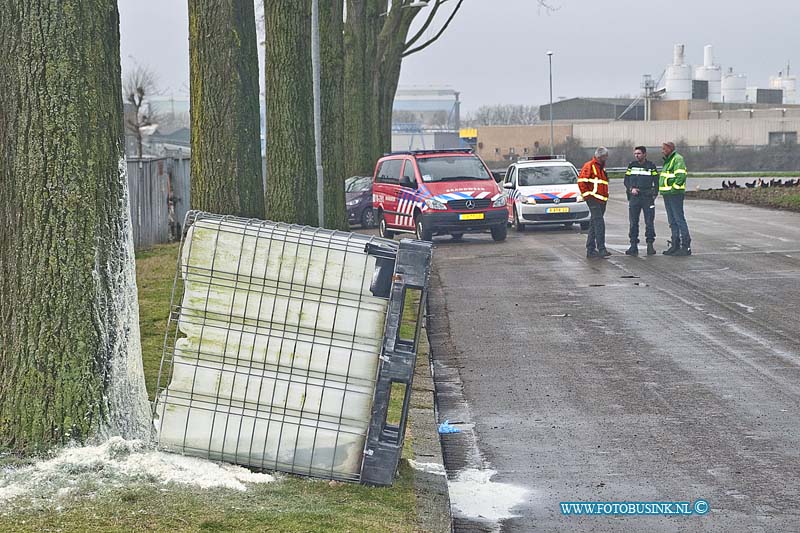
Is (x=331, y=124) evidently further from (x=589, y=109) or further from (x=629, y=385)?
(x=589, y=109)

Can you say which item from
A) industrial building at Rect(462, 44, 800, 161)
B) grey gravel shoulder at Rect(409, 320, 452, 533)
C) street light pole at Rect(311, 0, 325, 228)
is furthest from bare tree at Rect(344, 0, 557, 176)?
industrial building at Rect(462, 44, 800, 161)

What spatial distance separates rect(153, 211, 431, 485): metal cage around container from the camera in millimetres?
6324

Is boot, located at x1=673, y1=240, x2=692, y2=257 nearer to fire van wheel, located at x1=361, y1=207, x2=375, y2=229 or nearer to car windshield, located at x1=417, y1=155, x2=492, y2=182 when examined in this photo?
car windshield, located at x1=417, y1=155, x2=492, y2=182

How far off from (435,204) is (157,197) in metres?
6.18

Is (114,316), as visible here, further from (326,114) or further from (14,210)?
(326,114)

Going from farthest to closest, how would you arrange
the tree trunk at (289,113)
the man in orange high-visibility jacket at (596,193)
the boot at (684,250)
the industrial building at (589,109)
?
the industrial building at (589,109), the boot at (684,250), the man in orange high-visibility jacket at (596,193), the tree trunk at (289,113)

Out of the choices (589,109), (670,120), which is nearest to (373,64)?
(670,120)

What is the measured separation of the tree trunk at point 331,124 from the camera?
2431 centimetres

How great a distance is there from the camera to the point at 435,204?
26.4 m

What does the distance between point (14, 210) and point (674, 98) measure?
105 meters

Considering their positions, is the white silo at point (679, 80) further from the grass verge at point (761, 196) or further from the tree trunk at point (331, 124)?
the tree trunk at point (331, 124)

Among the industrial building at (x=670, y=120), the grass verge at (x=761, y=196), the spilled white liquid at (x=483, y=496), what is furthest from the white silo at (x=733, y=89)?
the spilled white liquid at (x=483, y=496)

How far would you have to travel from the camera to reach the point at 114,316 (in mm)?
6613

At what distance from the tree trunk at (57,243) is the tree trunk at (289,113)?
10708 millimetres
